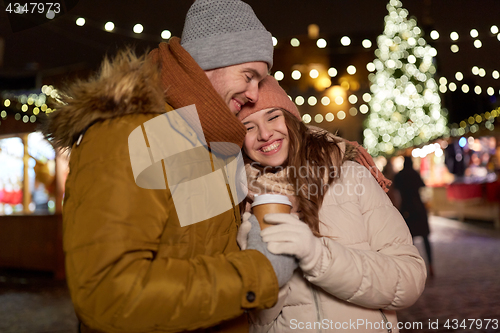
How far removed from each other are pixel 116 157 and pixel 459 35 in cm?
671

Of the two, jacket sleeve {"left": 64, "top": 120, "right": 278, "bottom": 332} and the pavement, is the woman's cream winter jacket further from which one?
the pavement

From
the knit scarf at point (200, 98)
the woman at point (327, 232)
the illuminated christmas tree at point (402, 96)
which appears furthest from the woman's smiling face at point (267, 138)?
the illuminated christmas tree at point (402, 96)

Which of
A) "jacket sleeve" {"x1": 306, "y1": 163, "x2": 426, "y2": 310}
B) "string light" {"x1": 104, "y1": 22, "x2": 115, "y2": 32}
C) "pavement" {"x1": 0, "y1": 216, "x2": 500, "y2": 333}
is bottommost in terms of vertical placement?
"pavement" {"x1": 0, "y1": 216, "x2": 500, "y2": 333}

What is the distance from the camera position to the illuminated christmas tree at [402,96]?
13375mm

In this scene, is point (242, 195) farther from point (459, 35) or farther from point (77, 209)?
point (459, 35)

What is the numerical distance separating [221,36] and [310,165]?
772 millimetres

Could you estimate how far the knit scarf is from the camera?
1299 millimetres

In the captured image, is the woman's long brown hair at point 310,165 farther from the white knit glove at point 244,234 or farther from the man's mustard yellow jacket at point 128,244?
the man's mustard yellow jacket at point 128,244

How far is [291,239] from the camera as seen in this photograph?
1176mm

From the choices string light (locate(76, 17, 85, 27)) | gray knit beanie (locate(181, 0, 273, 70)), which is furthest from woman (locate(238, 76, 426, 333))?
string light (locate(76, 17, 85, 27))

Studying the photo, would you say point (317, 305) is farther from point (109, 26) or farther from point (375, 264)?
point (109, 26)

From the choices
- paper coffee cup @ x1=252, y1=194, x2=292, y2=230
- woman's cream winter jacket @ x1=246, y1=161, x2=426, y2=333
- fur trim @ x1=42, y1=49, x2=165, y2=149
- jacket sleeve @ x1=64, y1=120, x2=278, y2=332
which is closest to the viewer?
jacket sleeve @ x1=64, y1=120, x2=278, y2=332

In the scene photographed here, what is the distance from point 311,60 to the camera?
6.79 metres

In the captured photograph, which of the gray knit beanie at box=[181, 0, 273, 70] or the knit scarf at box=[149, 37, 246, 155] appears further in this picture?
the gray knit beanie at box=[181, 0, 273, 70]
